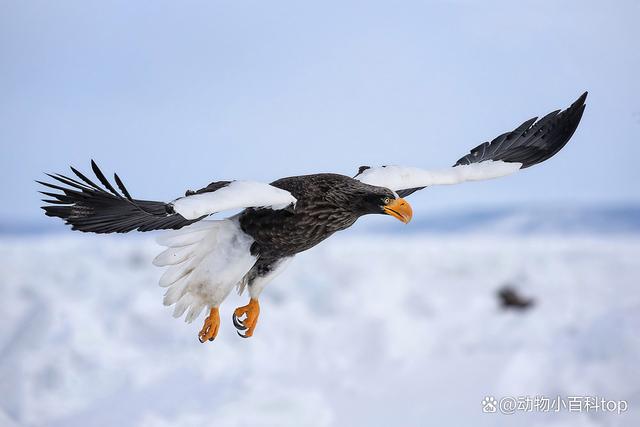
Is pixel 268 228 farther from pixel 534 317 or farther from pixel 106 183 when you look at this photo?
pixel 534 317

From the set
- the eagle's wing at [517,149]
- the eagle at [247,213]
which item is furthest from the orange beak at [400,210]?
the eagle's wing at [517,149]

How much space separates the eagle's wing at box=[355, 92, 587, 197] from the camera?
2.78 m

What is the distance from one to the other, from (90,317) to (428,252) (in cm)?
290

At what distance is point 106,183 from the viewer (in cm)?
215

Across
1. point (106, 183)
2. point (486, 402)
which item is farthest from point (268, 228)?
point (486, 402)

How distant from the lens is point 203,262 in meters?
2.70

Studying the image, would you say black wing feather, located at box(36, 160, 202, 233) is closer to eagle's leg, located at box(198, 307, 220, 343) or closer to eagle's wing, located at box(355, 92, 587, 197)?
eagle's leg, located at box(198, 307, 220, 343)

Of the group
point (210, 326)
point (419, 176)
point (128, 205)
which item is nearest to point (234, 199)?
point (128, 205)

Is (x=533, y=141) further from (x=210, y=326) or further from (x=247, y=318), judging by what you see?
(x=210, y=326)

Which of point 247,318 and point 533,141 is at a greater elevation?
point 533,141

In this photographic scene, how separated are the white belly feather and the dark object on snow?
3808 mm

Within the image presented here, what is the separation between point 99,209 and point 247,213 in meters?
0.51

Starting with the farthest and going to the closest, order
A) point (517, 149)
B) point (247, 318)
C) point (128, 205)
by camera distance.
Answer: point (517, 149) < point (247, 318) < point (128, 205)

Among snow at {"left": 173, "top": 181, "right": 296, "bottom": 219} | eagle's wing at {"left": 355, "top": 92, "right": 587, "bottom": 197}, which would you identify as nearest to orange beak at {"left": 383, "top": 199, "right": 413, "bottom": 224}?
snow at {"left": 173, "top": 181, "right": 296, "bottom": 219}
